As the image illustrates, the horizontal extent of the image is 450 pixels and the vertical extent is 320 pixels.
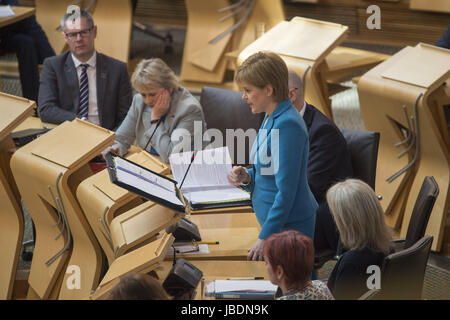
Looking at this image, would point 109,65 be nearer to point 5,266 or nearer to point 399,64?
point 5,266

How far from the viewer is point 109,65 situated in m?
4.39

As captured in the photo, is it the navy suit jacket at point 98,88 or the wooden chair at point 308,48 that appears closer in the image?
the navy suit jacket at point 98,88

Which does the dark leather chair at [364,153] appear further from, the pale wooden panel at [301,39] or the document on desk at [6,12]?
the document on desk at [6,12]

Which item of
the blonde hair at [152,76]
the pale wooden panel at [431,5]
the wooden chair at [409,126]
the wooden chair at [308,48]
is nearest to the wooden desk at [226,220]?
the blonde hair at [152,76]

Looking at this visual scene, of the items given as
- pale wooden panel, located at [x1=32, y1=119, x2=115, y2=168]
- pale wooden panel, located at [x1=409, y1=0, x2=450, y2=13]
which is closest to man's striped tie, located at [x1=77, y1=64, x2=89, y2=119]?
pale wooden panel, located at [x1=32, y1=119, x2=115, y2=168]

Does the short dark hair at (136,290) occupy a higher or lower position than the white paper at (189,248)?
higher

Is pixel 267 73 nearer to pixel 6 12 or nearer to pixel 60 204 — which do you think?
pixel 60 204

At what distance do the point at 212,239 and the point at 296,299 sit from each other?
916 mm

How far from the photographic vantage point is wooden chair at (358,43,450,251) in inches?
154

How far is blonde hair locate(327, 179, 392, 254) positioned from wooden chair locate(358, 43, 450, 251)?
5.39 ft

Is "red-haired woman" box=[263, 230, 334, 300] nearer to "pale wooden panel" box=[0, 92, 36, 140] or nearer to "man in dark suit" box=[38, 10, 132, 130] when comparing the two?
"pale wooden panel" box=[0, 92, 36, 140]

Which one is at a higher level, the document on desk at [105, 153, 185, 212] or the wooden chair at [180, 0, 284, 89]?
the document on desk at [105, 153, 185, 212]

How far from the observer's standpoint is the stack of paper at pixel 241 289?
89.7 inches

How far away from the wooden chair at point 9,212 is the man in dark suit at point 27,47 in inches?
91.3
